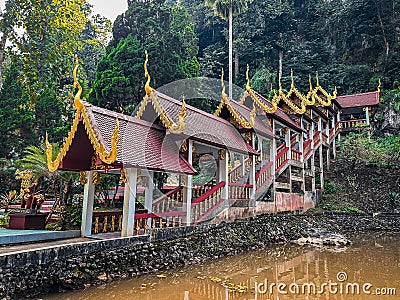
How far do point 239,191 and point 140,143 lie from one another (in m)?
4.30

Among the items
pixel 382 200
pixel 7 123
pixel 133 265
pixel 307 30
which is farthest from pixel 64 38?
pixel 307 30

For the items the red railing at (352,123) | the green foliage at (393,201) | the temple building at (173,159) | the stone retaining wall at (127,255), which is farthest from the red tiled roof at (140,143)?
the red railing at (352,123)

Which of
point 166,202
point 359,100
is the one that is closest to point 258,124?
point 166,202

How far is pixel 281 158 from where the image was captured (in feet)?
45.1

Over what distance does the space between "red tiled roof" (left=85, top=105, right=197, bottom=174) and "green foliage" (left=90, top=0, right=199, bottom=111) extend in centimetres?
701

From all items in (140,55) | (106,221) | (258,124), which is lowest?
(106,221)

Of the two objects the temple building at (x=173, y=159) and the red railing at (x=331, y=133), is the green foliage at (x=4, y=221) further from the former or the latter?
the red railing at (x=331, y=133)

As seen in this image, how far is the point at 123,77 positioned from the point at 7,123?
6.23 meters

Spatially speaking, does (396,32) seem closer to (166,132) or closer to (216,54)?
(216,54)

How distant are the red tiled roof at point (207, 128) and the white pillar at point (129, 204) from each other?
192 centimetres

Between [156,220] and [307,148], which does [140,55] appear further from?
[156,220]

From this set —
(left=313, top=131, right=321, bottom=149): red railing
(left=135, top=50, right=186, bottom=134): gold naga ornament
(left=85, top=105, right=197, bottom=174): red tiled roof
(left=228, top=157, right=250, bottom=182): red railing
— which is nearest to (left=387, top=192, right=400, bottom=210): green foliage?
(left=313, top=131, right=321, bottom=149): red railing

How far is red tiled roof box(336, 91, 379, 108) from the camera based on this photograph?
23.2m

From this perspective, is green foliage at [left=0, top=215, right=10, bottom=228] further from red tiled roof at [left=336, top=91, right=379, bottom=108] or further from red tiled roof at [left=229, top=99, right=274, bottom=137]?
red tiled roof at [left=336, top=91, right=379, bottom=108]
